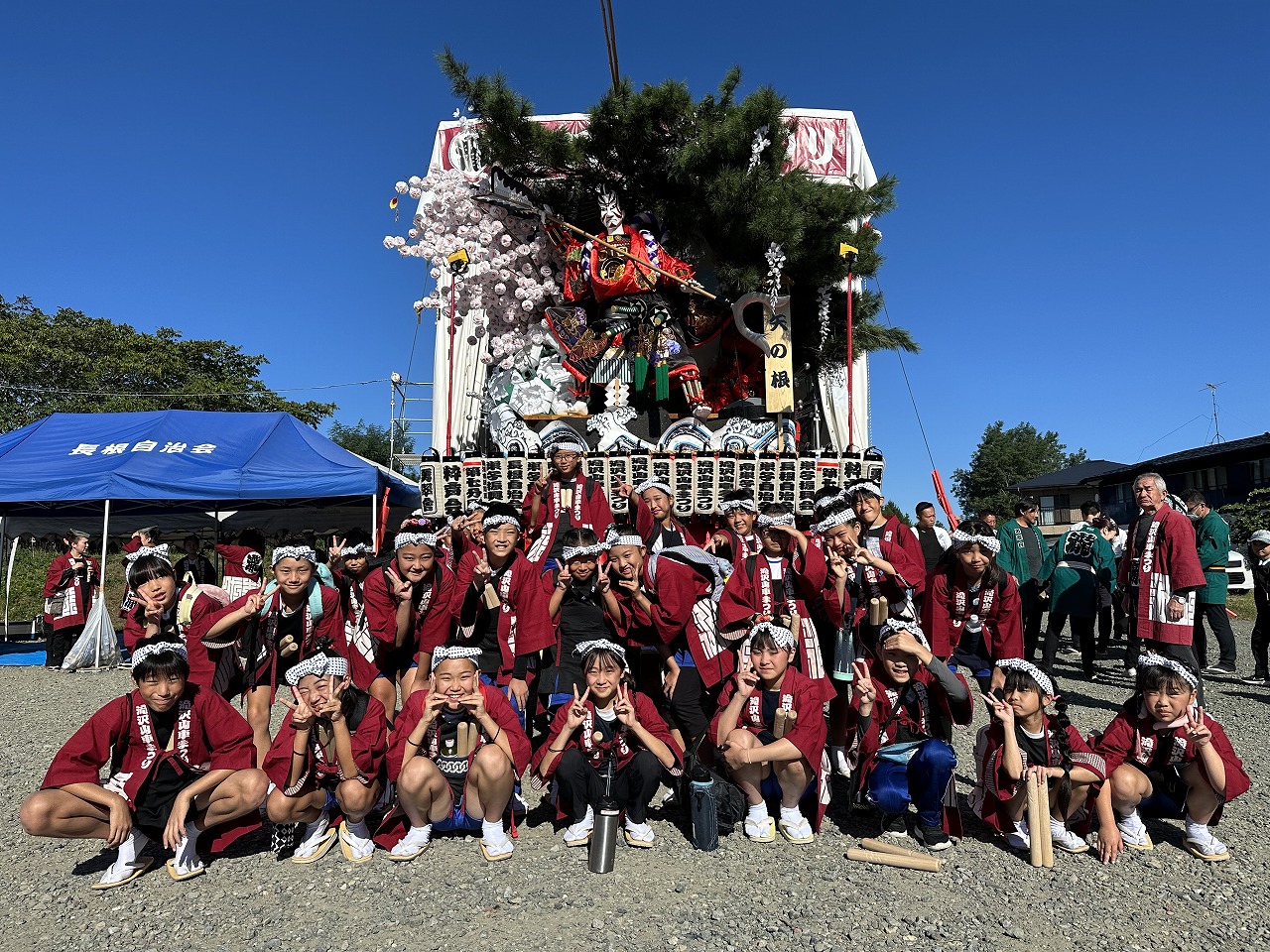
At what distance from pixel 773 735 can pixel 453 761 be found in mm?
1412

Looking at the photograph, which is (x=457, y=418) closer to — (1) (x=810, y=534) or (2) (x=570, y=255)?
(2) (x=570, y=255)

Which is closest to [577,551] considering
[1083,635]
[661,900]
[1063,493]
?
[661,900]

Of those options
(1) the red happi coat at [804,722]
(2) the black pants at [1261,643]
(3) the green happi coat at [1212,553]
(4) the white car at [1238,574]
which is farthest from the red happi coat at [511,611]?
(4) the white car at [1238,574]

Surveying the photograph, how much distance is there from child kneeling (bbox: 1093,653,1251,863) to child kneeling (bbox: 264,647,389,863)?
3.06 metres

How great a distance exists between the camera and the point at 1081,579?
23.3ft

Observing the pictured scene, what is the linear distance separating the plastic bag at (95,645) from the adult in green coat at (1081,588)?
9.64m

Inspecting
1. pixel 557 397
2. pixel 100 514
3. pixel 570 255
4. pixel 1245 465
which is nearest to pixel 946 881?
pixel 557 397

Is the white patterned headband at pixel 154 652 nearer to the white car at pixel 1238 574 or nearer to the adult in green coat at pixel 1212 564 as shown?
the adult in green coat at pixel 1212 564

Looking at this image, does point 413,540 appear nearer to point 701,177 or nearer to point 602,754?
point 602,754

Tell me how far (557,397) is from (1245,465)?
23614 mm

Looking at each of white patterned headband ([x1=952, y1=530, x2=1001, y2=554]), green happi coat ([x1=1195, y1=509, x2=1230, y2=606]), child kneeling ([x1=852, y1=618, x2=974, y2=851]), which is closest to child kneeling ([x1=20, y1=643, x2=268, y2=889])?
child kneeling ([x1=852, y1=618, x2=974, y2=851])

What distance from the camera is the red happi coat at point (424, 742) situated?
3408 millimetres

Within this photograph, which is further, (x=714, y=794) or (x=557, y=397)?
(x=557, y=397)

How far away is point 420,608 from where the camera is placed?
4.38 m
